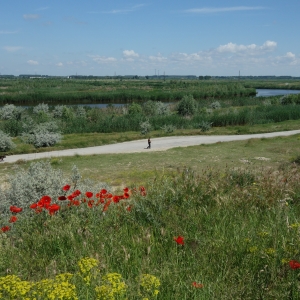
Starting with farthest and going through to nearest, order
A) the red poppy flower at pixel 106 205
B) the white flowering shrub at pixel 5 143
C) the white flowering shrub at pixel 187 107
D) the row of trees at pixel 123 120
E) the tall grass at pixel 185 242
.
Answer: the white flowering shrub at pixel 187 107 < the row of trees at pixel 123 120 < the white flowering shrub at pixel 5 143 < the red poppy flower at pixel 106 205 < the tall grass at pixel 185 242

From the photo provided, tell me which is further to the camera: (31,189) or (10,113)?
(10,113)

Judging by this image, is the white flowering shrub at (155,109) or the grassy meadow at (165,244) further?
the white flowering shrub at (155,109)

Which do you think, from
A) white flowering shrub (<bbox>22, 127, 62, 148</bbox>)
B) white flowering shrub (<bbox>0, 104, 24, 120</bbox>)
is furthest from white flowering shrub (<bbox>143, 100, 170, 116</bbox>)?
white flowering shrub (<bbox>22, 127, 62, 148</bbox>)

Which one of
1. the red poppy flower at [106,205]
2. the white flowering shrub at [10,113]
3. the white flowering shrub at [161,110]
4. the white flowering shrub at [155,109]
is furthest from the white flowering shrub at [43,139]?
the red poppy flower at [106,205]

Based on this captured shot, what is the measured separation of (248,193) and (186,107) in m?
41.7

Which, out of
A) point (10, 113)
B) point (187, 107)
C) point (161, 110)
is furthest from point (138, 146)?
point (10, 113)

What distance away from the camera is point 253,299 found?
9.36ft

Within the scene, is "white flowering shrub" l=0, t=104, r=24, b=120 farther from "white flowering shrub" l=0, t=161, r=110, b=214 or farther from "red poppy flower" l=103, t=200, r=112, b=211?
"red poppy flower" l=103, t=200, r=112, b=211

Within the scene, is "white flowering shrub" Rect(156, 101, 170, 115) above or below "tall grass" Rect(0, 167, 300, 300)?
below

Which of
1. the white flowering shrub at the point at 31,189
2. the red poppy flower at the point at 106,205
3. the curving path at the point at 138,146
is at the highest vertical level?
the red poppy flower at the point at 106,205

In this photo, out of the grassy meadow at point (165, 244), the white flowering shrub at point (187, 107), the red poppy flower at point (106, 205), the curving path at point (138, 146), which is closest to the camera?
the grassy meadow at point (165, 244)

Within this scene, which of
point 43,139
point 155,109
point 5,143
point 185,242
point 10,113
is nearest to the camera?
point 185,242

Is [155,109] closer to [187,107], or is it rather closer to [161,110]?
[161,110]

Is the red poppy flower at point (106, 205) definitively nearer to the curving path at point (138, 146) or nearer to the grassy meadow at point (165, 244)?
the grassy meadow at point (165, 244)
